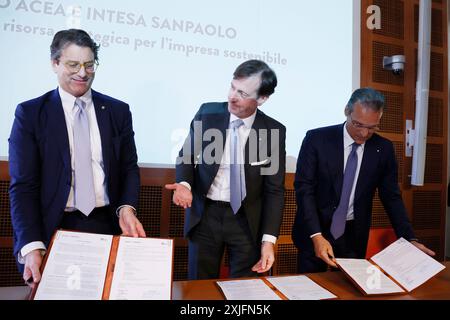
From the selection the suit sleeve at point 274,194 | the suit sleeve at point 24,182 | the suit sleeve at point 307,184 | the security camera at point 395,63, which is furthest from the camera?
the security camera at point 395,63

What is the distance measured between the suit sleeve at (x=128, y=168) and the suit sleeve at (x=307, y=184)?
0.91 meters

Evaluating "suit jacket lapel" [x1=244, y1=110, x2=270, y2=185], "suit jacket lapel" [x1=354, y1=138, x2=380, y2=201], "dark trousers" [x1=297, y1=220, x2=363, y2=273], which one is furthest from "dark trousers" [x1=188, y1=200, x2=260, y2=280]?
"suit jacket lapel" [x1=354, y1=138, x2=380, y2=201]

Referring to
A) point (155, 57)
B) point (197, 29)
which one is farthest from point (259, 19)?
point (155, 57)

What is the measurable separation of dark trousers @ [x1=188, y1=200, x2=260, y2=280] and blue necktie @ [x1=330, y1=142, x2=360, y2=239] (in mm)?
485

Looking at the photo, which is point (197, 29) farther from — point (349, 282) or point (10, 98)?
point (349, 282)

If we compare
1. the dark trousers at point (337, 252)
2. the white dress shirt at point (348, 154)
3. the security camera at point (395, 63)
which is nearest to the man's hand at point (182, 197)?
the dark trousers at point (337, 252)

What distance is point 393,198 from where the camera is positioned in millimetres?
2098

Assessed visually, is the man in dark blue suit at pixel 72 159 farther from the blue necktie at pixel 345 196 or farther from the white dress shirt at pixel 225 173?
the blue necktie at pixel 345 196

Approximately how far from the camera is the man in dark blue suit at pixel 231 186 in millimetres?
1907

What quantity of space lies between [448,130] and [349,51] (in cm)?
160

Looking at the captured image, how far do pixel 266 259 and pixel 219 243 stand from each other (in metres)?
0.35

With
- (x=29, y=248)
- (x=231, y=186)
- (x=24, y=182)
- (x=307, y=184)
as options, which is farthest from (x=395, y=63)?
(x=29, y=248)

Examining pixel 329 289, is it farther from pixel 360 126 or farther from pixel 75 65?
pixel 75 65

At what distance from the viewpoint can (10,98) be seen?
233cm
